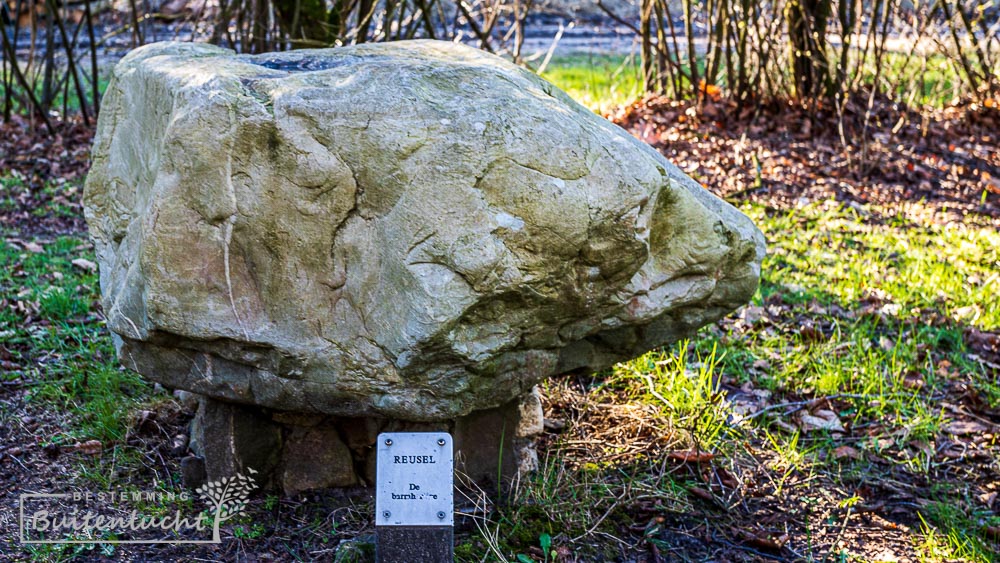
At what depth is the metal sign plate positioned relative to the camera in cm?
233

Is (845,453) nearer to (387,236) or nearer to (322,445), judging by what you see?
(322,445)

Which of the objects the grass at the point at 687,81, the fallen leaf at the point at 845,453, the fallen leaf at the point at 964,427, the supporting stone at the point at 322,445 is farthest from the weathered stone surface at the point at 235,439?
the grass at the point at 687,81

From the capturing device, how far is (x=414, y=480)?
7.69 ft

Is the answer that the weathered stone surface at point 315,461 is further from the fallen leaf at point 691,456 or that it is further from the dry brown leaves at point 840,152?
the dry brown leaves at point 840,152

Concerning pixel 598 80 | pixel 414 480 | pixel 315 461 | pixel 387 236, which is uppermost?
pixel 387 236

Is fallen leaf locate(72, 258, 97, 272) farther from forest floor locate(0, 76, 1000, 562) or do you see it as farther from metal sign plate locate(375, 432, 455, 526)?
metal sign plate locate(375, 432, 455, 526)

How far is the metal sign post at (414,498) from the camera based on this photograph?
2.33 meters

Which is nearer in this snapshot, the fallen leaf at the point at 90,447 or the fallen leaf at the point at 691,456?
the fallen leaf at the point at 90,447

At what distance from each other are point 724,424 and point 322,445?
1.57 meters

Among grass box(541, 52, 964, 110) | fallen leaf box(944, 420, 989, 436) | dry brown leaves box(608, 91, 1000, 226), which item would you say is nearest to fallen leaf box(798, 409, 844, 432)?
fallen leaf box(944, 420, 989, 436)

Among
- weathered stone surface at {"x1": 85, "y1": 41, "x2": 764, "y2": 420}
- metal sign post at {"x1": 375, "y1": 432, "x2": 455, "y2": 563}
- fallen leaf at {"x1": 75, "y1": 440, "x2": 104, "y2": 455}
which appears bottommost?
fallen leaf at {"x1": 75, "y1": 440, "x2": 104, "y2": 455}

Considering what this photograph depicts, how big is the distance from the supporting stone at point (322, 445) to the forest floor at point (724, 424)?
74 mm

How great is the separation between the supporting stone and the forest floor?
0.24 ft

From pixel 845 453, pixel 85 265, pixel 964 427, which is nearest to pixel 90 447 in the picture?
pixel 85 265
